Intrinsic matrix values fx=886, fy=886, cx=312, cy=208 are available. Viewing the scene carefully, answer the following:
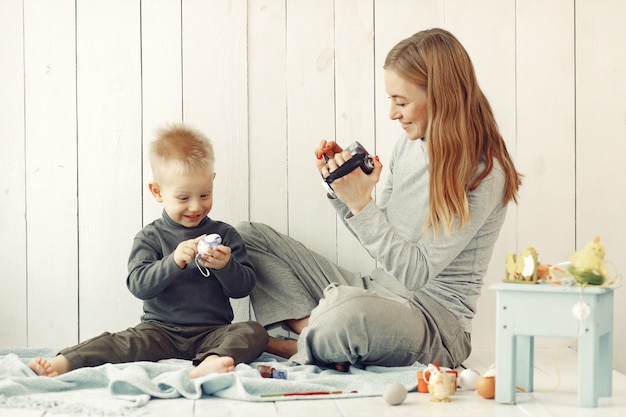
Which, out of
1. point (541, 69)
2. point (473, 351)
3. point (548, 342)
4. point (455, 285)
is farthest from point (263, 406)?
point (541, 69)

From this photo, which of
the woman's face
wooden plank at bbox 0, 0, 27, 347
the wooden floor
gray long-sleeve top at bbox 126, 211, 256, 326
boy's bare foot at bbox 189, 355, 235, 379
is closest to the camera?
the wooden floor

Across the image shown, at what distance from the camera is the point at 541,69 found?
2254 mm

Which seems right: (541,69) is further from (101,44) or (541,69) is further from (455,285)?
(101,44)

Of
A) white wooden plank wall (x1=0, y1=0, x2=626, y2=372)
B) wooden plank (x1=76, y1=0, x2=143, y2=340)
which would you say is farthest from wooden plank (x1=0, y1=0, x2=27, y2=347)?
wooden plank (x1=76, y1=0, x2=143, y2=340)

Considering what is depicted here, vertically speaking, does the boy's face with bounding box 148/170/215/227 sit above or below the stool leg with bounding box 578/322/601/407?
above

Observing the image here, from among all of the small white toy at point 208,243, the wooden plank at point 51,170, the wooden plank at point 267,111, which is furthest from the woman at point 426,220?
the wooden plank at point 51,170

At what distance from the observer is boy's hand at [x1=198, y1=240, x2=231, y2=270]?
6.26 ft

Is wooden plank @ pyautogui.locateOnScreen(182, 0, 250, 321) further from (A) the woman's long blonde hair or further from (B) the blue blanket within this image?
(B) the blue blanket

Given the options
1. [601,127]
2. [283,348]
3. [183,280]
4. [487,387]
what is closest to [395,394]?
[487,387]

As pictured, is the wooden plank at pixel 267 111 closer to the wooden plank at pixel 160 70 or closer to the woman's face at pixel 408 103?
the wooden plank at pixel 160 70

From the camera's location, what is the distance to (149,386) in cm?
161

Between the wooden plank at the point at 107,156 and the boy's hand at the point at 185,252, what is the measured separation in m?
0.37

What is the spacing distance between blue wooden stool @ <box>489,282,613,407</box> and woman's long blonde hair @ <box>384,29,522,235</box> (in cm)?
27

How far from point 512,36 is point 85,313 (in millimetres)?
1296
